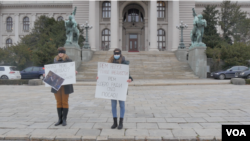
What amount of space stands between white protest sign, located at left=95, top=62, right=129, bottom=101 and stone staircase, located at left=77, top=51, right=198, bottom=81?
1490 cm

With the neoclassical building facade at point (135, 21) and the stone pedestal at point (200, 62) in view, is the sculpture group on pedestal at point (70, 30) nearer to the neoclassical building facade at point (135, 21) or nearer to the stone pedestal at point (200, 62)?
the stone pedestal at point (200, 62)

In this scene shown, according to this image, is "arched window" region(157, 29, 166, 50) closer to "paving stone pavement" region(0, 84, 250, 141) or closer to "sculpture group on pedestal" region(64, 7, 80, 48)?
"sculpture group on pedestal" region(64, 7, 80, 48)

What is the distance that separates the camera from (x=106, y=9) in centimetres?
4141

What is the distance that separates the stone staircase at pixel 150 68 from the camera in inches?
828

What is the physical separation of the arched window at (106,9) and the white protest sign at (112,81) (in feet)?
125

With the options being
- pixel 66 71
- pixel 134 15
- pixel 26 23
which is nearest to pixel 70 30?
pixel 66 71

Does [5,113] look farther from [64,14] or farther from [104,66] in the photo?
[64,14]

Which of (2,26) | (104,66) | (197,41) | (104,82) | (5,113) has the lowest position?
(5,113)

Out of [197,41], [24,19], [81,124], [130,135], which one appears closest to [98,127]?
[81,124]

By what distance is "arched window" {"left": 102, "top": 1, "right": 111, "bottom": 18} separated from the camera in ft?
135

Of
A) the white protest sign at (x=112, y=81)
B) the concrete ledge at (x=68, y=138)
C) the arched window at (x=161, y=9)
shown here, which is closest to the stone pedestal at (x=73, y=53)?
the white protest sign at (x=112, y=81)

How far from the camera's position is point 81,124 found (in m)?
5.32

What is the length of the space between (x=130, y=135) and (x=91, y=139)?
2.82 feet

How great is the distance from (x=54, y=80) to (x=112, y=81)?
4.97 ft
